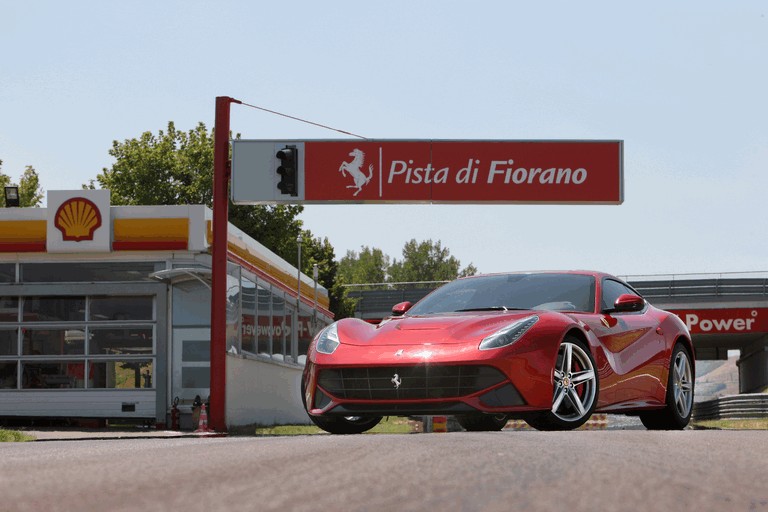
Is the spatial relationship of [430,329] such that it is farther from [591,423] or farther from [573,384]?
[591,423]

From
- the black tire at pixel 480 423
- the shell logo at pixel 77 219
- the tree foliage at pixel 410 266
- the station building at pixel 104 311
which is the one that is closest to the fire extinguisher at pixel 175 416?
the station building at pixel 104 311

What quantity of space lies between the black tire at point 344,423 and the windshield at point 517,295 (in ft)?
3.33

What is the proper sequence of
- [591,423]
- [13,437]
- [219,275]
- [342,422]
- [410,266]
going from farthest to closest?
[410,266] < [591,423] < [219,275] < [13,437] < [342,422]

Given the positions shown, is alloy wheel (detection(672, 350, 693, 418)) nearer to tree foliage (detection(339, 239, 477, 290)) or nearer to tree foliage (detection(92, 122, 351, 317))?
tree foliage (detection(92, 122, 351, 317))

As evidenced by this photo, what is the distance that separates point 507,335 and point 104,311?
18849 mm

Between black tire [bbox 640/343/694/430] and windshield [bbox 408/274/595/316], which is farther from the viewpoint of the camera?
black tire [bbox 640/343/694/430]

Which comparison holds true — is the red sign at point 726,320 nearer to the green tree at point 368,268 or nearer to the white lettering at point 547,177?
the white lettering at point 547,177

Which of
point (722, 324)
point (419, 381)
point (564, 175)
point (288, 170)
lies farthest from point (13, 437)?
point (722, 324)

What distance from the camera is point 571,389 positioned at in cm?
908

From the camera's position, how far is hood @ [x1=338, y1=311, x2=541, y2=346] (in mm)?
8859

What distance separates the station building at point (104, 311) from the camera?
2605 cm

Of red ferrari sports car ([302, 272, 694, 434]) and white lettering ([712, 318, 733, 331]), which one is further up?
white lettering ([712, 318, 733, 331])

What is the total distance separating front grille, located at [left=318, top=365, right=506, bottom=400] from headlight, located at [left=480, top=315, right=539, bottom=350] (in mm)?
168

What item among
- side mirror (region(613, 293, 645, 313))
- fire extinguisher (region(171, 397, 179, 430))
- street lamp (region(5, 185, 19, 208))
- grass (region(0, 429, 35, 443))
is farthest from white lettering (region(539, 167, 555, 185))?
street lamp (region(5, 185, 19, 208))
